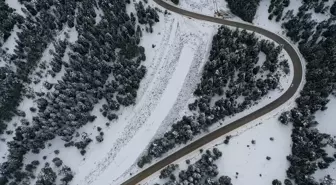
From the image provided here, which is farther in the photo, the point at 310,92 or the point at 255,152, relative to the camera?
the point at 310,92

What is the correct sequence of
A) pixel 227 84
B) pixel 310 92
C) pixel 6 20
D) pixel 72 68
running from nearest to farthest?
pixel 310 92 < pixel 227 84 < pixel 72 68 < pixel 6 20

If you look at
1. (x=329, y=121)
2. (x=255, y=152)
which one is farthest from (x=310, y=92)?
(x=255, y=152)

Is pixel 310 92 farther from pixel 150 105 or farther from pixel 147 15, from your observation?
pixel 147 15

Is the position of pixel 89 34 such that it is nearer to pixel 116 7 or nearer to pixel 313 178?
pixel 116 7

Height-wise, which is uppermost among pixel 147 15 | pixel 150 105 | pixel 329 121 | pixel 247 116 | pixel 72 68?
pixel 147 15

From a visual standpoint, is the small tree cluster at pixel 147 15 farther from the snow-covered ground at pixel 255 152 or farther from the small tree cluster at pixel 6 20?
the snow-covered ground at pixel 255 152

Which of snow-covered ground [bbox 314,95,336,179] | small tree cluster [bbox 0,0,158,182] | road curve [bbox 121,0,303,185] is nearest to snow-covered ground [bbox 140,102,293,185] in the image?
road curve [bbox 121,0,303,185]

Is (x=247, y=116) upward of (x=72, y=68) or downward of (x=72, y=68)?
downward

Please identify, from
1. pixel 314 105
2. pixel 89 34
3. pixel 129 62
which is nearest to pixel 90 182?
pixel 129 62

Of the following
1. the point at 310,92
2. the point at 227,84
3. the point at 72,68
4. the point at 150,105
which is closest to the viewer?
the point at 310,92

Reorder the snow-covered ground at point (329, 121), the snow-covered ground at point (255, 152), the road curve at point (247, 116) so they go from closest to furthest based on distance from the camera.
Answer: the snow-covered ground at point (329, 121)
the snow-covered ground at point (255, 152)
the road curve at point (247, 116)

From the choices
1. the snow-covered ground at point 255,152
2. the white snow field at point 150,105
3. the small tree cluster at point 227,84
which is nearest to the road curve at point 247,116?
the snow-covered ground at point 255,152
